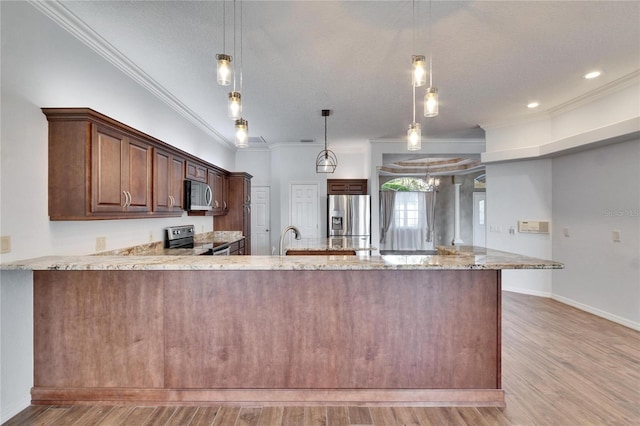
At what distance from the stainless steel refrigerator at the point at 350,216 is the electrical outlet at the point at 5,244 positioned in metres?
4.90

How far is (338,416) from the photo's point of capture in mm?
1978

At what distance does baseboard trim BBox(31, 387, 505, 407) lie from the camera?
2.09 metres

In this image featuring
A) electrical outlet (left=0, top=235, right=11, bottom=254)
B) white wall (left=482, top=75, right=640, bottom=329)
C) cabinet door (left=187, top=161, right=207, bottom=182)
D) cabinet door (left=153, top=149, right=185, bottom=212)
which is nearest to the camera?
electrical outlet (left=0, top=235, right=11, bottom=254)

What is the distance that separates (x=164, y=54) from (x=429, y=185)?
322 inches

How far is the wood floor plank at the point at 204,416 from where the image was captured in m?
1.93

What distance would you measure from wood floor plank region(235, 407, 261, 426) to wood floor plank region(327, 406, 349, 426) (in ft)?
1.48

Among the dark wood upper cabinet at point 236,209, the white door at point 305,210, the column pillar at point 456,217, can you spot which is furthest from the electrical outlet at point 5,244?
the column pillar at point 456,217

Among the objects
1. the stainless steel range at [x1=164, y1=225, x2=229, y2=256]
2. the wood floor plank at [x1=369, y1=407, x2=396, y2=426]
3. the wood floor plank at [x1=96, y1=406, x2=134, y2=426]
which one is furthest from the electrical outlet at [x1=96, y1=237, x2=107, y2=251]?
the wood floor plank at [x1=369, y1=407, x2=396, y2=426]

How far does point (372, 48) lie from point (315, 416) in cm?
292

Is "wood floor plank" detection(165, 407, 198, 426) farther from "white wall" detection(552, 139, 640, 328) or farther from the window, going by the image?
the window

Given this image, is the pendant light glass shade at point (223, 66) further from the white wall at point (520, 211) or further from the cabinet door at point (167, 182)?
the white wall at point (520, 211)

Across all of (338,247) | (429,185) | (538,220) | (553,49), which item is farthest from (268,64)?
(429,185)

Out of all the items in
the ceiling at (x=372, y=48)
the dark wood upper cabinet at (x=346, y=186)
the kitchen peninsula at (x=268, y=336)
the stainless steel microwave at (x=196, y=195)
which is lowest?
the kitchen peninsula at (x=268, y=336)

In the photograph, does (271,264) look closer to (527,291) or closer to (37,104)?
(37,104)
